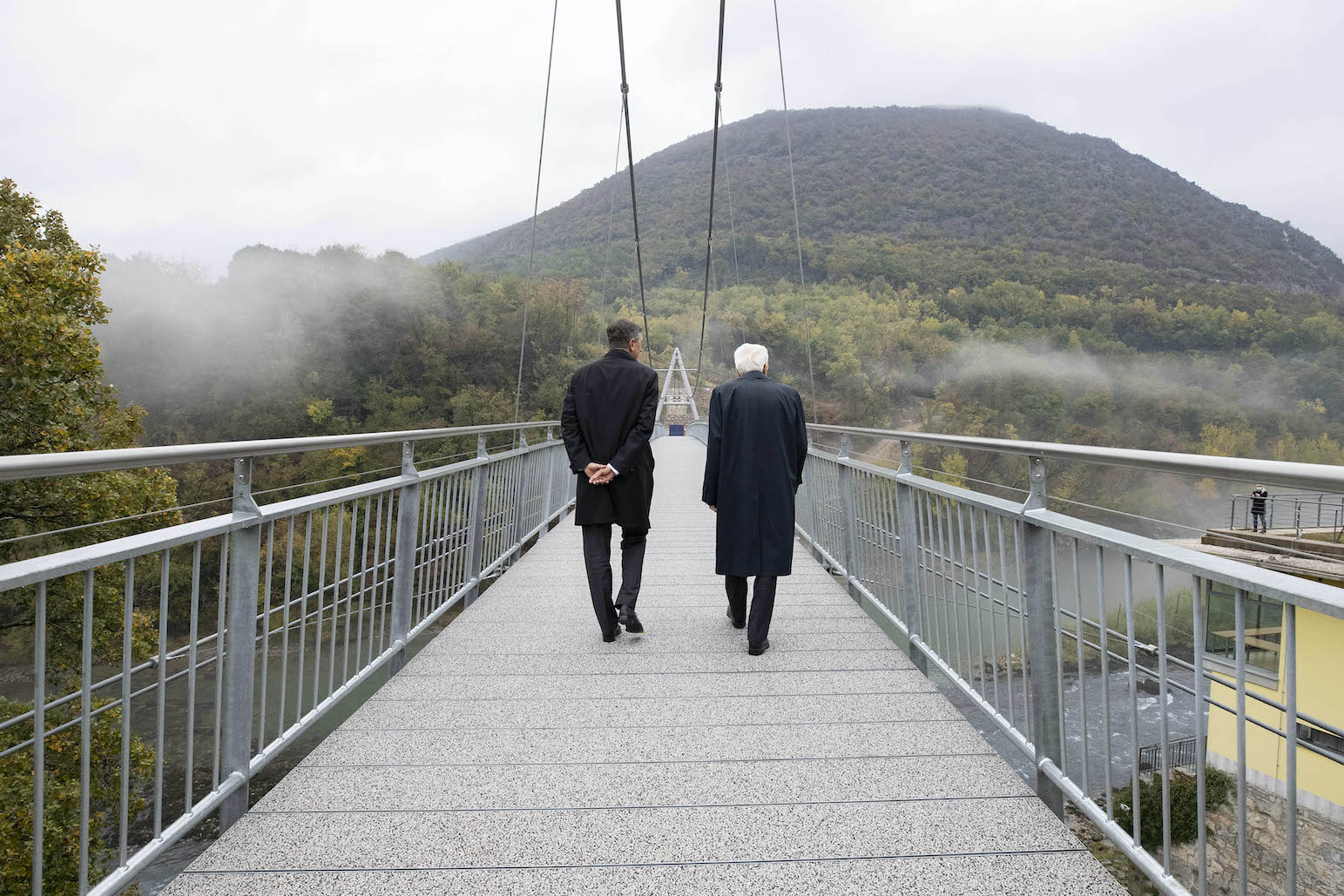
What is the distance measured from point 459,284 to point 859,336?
1003 inches

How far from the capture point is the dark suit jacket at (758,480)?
2.86 meters

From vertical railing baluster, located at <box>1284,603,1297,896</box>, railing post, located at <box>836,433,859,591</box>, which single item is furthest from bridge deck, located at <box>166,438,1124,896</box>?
railing post, located at <box>836,433,859,591</box>

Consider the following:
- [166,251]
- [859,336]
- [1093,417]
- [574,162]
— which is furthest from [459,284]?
[1093,417]

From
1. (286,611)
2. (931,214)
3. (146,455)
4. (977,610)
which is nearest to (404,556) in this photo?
(286,611)

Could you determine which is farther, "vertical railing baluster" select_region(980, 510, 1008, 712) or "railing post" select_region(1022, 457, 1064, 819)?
"vertical railing baluster" select_region(980, 510, 1008, 712)

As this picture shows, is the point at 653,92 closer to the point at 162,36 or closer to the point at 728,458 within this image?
the point at 162,36

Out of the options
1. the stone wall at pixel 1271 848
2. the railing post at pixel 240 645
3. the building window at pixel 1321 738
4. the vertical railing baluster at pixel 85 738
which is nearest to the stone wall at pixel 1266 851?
the stone wall at pixel 1271 848

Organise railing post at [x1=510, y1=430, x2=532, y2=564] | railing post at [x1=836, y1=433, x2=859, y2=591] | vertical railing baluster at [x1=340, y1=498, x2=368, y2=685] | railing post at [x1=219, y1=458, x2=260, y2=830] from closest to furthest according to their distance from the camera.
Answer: railing post at [x1=219, y1=458, x2=260, y2=830], vertical railing baluster at [x1=340, y1=498, x2=368, y2=685], railing post at [x1=836, y1=433, x2=859, y2=591], railing post at [x1=510, y1=430, x2=532, y2=564]

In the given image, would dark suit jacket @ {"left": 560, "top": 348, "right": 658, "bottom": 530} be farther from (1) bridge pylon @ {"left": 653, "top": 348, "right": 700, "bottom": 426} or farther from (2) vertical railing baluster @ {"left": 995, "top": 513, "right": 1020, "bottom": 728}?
(1) bridge pylon @ {"left": 653, "top": 348, "right": 700, "bottom": 426}

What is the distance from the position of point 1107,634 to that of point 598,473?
6.11 ft

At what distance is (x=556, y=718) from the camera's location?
2.26 meters

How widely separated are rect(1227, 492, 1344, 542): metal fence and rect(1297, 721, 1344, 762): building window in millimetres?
285

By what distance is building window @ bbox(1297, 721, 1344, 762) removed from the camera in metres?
0.98

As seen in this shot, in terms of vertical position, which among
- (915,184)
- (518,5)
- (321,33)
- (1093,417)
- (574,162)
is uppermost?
(321,33)
